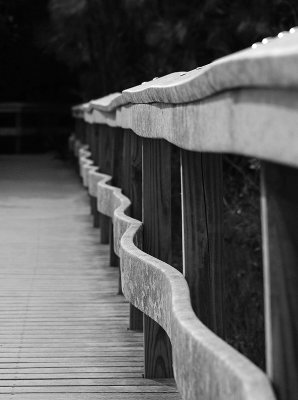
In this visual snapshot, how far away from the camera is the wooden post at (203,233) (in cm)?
313

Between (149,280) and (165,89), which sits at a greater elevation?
(165,89)

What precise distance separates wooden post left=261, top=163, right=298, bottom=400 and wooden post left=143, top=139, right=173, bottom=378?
2.20 meters

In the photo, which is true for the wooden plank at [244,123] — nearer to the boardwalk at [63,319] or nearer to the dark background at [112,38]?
the boardwalk at [63,319]

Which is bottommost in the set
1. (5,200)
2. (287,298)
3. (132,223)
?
(5,200)

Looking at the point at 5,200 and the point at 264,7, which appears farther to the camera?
the point at 264,7

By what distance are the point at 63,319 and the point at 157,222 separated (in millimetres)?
1030

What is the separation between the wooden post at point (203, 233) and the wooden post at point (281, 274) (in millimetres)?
1222

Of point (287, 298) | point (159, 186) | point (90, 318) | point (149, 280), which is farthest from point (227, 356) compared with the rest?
point (90, 318)

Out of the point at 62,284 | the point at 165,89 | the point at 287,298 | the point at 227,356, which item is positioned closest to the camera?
the point at 287,298

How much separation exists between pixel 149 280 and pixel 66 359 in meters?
1.04

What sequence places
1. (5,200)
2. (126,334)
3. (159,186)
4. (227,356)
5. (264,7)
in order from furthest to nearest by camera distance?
1. (264,7)
2. (5,200)
3. (126,334)
4. (159,186)
5. (227,356)

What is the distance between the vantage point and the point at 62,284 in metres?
6.22

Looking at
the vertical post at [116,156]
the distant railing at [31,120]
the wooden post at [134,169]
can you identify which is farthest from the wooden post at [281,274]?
the distant railing at [31,120]

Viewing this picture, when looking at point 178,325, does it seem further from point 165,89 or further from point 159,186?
point 159,186
